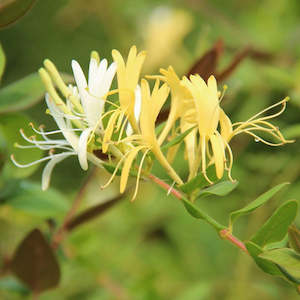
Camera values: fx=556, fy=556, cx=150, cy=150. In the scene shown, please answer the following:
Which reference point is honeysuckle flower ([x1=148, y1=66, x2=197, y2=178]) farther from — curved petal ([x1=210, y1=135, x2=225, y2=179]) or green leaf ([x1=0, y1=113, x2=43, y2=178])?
green leaf ([x1=0, y1=113, x2=43, y2=178])

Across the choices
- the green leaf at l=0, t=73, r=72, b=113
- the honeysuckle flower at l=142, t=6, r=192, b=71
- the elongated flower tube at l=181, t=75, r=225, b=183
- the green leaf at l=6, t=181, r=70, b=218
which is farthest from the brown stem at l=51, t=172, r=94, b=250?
the honeysuckle flower at l=142, t=6, r=192, b=71

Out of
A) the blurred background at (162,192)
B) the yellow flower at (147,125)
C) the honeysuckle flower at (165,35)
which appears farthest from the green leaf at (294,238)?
the honeysuckle flower at (165,35)

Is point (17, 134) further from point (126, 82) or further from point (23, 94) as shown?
point (126, 82)

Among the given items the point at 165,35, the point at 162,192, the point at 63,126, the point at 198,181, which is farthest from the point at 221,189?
the point at 165,35

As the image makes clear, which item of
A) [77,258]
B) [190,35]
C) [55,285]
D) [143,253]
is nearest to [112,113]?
[55,285]

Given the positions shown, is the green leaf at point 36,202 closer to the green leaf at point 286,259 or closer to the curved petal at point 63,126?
the curved petal at point 63,126

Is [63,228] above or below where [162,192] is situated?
above
